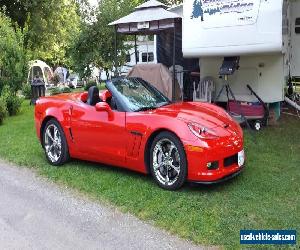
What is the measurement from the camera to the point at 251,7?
8.27 metres

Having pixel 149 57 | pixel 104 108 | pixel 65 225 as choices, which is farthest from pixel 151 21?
pixel 149 57

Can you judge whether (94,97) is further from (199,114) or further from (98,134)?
(199,114)

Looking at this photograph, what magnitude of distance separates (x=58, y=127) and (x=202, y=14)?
4041 millimetres

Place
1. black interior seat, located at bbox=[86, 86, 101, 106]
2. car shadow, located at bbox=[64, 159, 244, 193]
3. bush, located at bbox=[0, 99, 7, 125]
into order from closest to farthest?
car shadow, located at bbox=[64, 159, 244, 193]
black interior seat, located at bbox=[86, 86, 101, 106]
bush, located at bbox=[0, 99, 7, 125]

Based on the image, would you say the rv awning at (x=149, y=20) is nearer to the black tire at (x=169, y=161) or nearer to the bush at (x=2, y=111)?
the bush at (x=2, y=111)

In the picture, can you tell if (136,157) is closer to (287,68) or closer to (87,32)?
(287,68)

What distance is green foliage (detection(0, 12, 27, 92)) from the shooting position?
13914mm

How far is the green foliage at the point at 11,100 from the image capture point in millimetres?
13781

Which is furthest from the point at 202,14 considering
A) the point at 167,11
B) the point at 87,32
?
the point at 87,32

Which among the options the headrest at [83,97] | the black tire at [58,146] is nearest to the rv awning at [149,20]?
the headrest at [83,97]

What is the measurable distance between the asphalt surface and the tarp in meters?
5.30

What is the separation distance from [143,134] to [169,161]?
1.68 feet

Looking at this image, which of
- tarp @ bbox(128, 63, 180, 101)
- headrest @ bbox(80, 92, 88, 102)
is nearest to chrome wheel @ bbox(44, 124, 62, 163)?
headrest @ bbox(80, 92, 88, 102)

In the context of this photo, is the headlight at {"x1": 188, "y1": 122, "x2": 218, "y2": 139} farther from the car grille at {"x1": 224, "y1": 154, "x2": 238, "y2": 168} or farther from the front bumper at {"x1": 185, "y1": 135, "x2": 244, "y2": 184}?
the car grille at {"x1": 224, "y1": 154, "x2": 238, "y2": 168}
